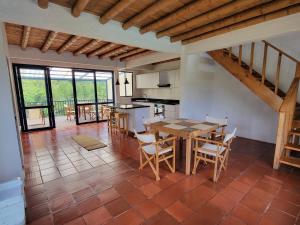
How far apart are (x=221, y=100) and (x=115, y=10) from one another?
3922 mm

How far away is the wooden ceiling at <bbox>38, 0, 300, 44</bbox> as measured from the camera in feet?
7.18

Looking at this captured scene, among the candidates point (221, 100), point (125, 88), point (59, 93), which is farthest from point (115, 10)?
point (59, 93)

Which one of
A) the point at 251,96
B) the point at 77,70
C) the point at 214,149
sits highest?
the point at 77,70

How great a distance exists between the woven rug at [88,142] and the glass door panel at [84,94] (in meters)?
2.04

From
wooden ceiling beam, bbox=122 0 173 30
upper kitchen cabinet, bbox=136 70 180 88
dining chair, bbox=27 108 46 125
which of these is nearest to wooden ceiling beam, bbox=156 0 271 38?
wooden ceiling beam, bbox=122 0 173 30

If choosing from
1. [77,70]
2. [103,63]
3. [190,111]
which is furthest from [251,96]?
[77,70]

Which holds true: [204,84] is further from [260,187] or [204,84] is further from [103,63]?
[103,63]

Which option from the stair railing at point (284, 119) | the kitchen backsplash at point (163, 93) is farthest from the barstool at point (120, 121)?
the stair railing at point (284, 119)

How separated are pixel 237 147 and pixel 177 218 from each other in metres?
2.78

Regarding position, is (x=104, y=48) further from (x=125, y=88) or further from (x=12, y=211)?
(x=12, y=211)

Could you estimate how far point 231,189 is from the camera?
2.22 meters

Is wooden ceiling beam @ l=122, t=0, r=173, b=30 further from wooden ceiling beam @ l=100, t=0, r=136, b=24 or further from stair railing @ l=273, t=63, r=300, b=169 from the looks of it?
stair railing @ l=273, t=63, r=300, b=169

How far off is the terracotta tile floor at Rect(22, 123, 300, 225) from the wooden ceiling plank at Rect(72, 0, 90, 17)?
2.48m

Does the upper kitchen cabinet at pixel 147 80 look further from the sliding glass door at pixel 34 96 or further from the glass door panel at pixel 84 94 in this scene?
the sliding glass door at pixel 34 96
